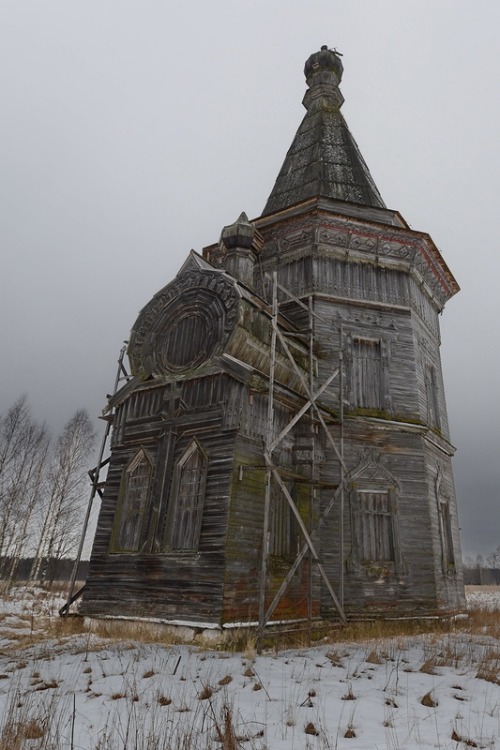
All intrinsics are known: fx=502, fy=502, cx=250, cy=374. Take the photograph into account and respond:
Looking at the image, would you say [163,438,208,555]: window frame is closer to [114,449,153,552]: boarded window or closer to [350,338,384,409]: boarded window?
[114,449,153,552]: boarded window

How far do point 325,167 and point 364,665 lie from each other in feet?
64.4

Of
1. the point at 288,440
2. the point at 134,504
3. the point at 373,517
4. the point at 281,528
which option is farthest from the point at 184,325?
the point at 373,517

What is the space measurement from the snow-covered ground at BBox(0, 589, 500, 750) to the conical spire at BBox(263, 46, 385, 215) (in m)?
15.3

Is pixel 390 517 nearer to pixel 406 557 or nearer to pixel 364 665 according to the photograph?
pixel 406 557

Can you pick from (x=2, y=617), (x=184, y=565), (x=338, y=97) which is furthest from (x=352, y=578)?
(x=338, y=97)

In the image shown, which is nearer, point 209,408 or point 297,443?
point 209,408

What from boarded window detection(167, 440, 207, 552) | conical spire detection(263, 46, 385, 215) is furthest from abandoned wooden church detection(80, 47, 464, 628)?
conical spire detection(263, 46, 385, 215)

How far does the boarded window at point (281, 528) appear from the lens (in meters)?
13.0

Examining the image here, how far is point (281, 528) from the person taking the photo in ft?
44.1

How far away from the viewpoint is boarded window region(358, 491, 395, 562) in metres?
15.0

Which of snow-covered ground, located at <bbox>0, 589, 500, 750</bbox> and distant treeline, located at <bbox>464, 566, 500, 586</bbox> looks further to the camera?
distant treeline, located at <bbox>464, 566, 500, 586</bbox>

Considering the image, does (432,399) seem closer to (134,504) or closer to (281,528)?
(281,528)

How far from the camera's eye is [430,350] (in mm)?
19703

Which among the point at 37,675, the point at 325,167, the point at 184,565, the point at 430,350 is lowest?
the point at 37,675
